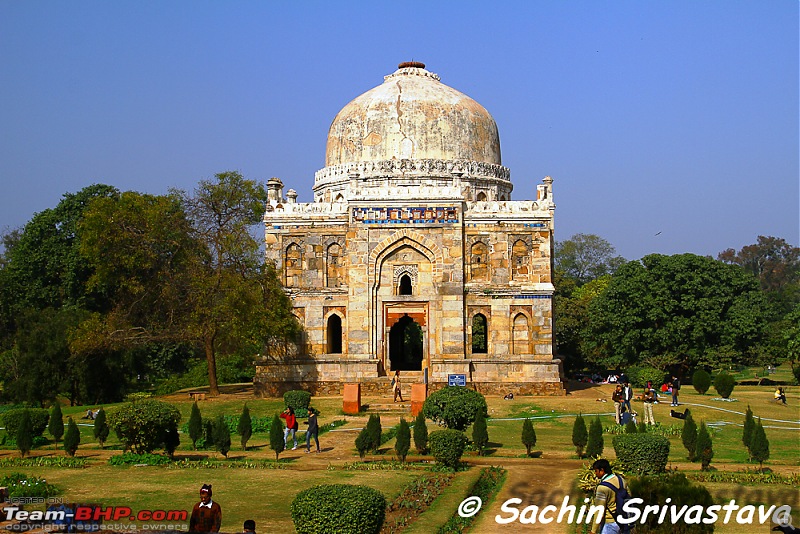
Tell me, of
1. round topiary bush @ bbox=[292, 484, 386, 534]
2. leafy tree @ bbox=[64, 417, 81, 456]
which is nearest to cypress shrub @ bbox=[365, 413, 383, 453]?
leafy tree @ bbox=[64, 417, 81, 456]

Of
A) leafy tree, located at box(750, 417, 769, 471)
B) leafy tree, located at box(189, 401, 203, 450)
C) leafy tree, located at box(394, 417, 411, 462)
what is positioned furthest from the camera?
leafy tree, located at box(189, 401, 203, 450)

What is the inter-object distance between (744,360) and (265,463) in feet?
97.2

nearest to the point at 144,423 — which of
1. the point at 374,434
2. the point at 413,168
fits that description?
the point at 374,434

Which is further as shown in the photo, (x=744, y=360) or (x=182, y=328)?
(x=744, y=360)

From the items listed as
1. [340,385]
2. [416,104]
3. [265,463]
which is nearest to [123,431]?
[265,463]

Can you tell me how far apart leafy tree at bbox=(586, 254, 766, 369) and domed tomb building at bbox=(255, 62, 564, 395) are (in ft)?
34.7

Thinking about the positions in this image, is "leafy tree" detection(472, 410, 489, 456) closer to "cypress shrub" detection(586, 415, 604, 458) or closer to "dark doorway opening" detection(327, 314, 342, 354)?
"cypress shrub" detection(586, 415, 604, 458)

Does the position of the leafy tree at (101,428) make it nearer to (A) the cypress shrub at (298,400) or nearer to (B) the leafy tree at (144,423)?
(B) the leafy tree at (144,423)

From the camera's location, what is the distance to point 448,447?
2005cm

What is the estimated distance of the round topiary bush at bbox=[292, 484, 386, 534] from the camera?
12.4 m

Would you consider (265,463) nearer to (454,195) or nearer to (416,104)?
(454,195)

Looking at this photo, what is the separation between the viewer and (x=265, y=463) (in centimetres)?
2138

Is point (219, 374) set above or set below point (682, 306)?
below

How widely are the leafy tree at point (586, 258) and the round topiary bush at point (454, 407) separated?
5876cm
